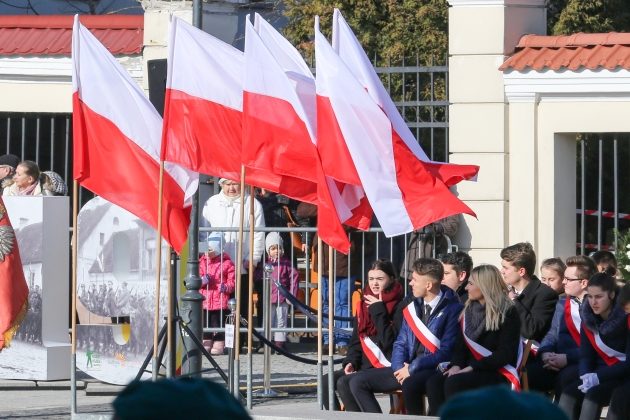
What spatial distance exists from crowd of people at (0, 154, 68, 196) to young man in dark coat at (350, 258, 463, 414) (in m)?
4.66

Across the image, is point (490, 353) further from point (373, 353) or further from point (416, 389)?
point (373, 353)

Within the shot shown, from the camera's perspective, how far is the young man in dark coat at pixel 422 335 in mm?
8789

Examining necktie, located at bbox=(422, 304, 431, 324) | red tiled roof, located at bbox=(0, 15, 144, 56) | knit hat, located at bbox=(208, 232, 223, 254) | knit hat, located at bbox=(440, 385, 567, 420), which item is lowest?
necktie, located at bbox=(422, 304, 431, 324)

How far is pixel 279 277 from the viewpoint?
13.1 meters

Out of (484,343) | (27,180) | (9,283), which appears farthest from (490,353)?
(27,180)

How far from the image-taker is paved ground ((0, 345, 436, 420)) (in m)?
9.94

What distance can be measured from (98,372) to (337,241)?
3222 millimetres

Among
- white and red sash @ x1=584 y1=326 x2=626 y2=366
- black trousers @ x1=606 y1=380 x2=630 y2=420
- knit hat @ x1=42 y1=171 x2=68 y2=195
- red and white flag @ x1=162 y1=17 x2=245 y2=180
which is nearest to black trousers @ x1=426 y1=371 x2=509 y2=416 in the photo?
white and red sash @ x1=584 y1=326 x2=626 y2=366

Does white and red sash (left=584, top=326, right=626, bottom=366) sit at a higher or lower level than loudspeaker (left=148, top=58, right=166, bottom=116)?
lower

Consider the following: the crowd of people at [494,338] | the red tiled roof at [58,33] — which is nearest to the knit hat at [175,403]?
the crowd of people at [494,338]

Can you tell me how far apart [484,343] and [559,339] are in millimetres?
671

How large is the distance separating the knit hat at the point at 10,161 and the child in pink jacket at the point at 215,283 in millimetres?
1897

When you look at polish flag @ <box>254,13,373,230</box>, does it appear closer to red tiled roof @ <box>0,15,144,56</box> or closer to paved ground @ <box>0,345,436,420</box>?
paved ground @ <box>0,345,436,420</box>

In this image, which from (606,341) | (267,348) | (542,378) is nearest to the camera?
(606,341)
